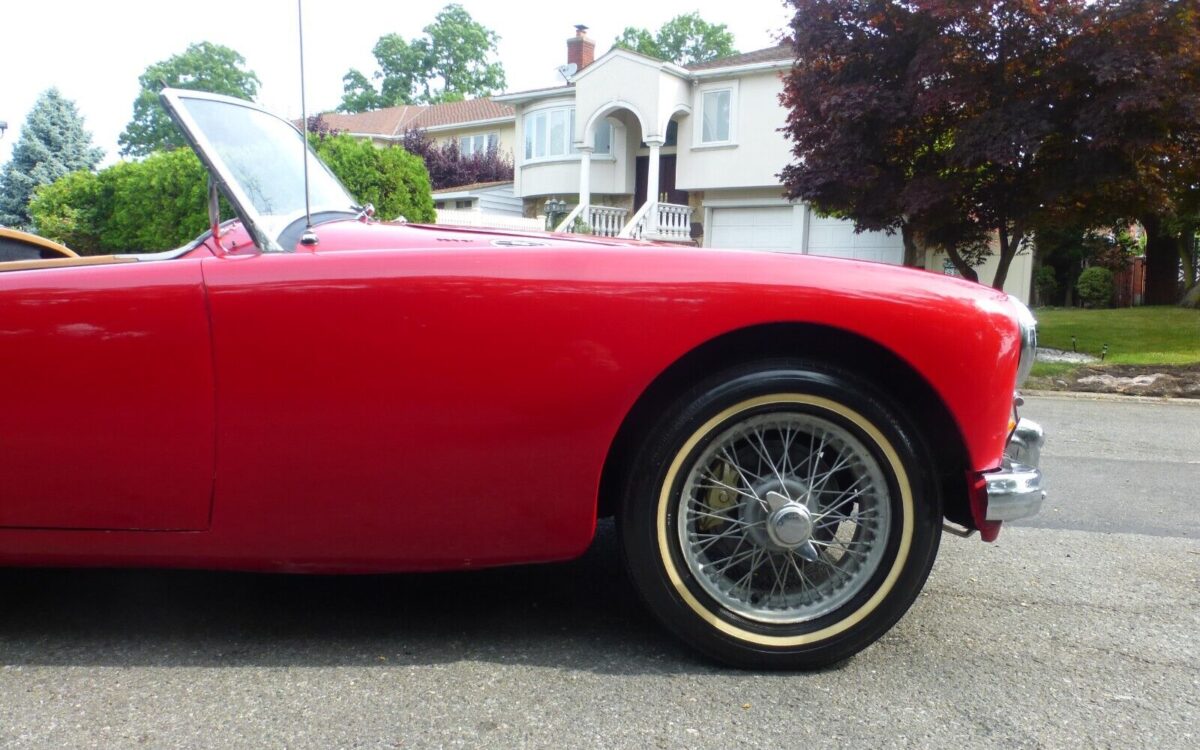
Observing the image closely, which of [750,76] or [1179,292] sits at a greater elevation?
[750,76]

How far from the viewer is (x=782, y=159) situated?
23531 millimetres

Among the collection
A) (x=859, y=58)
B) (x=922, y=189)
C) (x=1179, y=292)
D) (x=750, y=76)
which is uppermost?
(x=750, y=76)

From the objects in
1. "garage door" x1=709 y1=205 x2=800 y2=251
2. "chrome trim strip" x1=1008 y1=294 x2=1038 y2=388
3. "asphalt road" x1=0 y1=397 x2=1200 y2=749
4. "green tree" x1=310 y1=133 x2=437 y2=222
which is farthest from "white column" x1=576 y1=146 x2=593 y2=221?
"chrome trim strip" x1=1008 y1=294 x2=1038 y2=388

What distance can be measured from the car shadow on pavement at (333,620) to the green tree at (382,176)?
1161 cm

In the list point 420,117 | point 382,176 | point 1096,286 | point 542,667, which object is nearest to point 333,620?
point 542,667

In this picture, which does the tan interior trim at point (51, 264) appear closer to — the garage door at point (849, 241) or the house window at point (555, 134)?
the garage door at point (849, 241)

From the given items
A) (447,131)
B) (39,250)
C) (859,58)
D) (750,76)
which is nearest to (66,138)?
(447,131)

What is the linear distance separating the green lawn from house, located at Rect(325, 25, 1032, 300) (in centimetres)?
457

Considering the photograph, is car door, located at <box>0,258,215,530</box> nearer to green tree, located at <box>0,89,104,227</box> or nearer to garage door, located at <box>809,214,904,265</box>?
garage door, located at <box>809,214,904,265</box>

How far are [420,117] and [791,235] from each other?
22607 mm

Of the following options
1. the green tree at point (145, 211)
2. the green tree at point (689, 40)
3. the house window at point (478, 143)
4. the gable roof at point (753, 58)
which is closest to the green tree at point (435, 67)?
the green tree at point (689, 40)

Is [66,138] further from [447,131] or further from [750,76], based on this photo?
[750,76]

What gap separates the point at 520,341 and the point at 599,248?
0.37 m

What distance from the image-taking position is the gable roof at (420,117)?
38.1m
